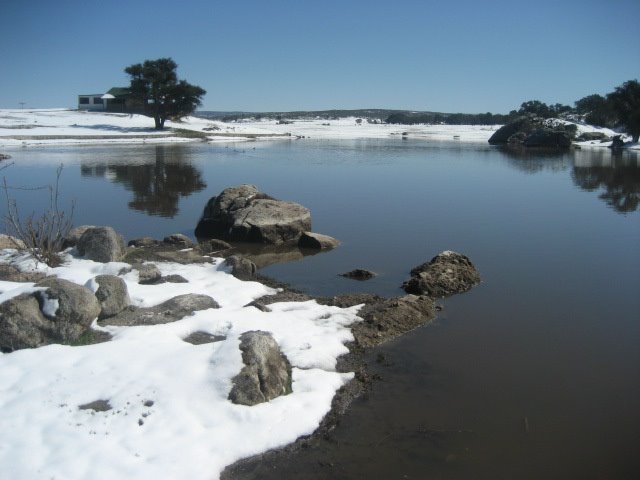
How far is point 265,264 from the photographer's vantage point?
13.0 metres

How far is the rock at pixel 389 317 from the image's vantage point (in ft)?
27.8

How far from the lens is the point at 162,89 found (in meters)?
72.5

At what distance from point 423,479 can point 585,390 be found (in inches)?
115

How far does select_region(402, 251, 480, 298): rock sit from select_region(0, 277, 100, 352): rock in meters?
5.78

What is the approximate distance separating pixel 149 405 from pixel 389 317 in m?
4.27

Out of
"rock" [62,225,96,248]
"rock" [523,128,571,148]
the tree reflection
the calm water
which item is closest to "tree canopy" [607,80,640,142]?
"rock" [523,128,571,148]

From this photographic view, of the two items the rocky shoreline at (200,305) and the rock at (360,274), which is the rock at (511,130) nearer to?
the rocky shoreline at (200,305)

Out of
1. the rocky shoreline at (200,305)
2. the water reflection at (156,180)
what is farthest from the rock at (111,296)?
the water reflection at (156,180)

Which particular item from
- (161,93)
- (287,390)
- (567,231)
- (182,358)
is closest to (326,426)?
(287,390)

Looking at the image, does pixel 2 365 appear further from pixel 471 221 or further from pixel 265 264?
pixel 471 221

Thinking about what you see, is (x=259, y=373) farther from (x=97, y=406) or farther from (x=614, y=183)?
(x=614, y=183)

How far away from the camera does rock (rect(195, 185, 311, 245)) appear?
49.3 feet

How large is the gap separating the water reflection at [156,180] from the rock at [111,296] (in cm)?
1077

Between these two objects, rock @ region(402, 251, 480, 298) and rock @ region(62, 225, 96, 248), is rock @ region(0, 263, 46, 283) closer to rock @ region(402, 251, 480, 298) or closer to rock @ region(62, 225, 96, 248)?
rock @ region(62, 225, 96, 248)
